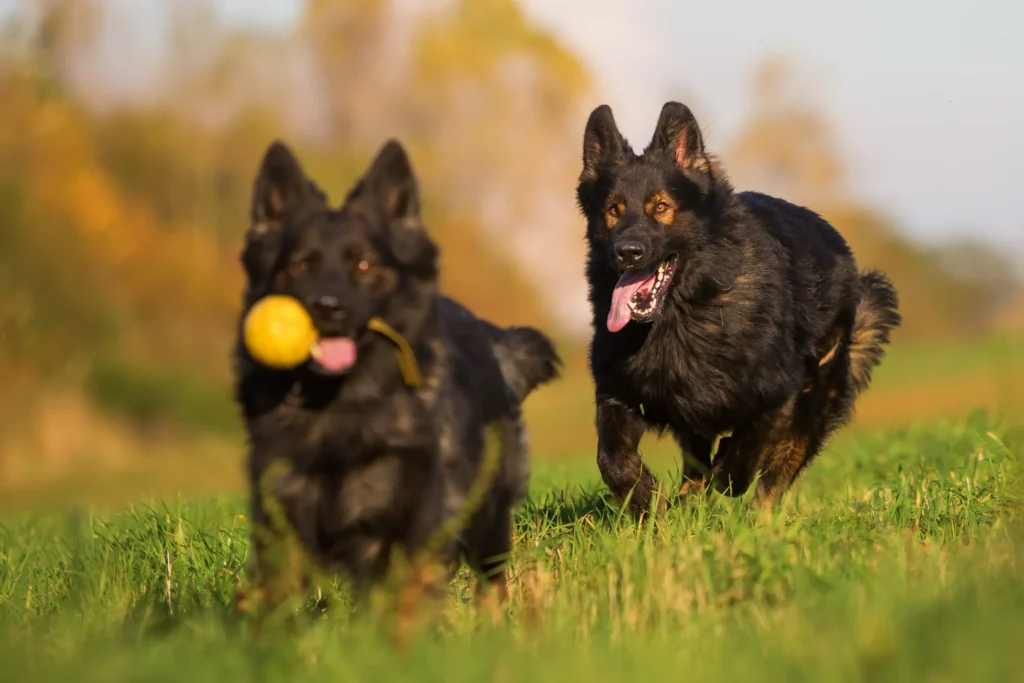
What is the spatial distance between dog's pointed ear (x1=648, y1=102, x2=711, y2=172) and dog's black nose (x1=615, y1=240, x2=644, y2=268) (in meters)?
0.87

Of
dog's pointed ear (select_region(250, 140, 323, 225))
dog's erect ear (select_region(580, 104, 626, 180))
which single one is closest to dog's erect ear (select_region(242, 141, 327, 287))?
dog's pointed ear (select_region(250, 140, 323, 225))

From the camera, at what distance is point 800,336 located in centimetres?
801

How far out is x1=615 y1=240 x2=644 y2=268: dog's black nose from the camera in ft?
22.7

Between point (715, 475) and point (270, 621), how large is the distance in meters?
4.03

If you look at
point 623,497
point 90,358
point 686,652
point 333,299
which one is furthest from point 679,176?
point 90,358

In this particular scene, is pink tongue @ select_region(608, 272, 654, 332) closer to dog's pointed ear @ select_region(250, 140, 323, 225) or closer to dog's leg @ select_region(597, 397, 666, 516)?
dog's leg @ select_region(597, 397, 666, 516)

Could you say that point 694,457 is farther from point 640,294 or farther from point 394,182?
point 394,182

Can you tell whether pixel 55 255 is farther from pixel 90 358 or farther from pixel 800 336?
pixel 800 336

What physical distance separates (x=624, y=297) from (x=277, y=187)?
9.85 ft

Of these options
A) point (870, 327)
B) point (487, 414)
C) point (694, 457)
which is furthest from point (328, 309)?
point (870, 327)

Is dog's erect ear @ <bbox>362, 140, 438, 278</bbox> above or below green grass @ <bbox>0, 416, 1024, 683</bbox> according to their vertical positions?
above

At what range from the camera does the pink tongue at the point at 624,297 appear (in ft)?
23.4

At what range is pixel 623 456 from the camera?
7.12 m

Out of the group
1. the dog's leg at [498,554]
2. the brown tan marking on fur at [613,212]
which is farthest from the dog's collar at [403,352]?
the brown tan marking on fur at [613,212]
